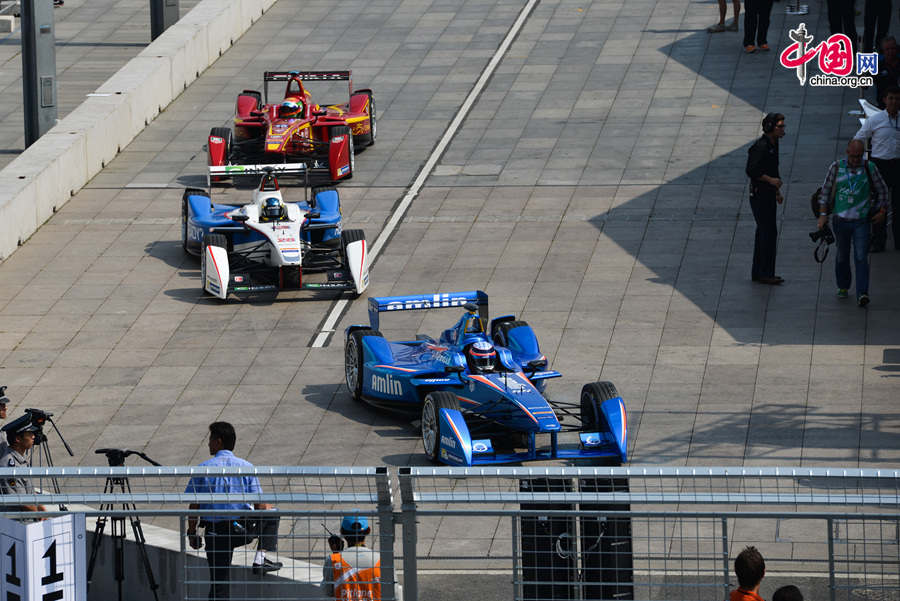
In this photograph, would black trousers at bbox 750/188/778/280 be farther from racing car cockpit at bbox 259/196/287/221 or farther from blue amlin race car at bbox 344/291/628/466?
racing car cockpit at bbox 259/196/287/221

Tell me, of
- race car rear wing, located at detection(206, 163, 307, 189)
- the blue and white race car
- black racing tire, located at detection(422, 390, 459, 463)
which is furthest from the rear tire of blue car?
race car rear wing, located at detection(206, 163, 307, 189)

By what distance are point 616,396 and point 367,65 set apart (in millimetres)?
17851

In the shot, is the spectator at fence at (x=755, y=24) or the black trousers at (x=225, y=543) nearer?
the black trousers at (x=225, y=543)

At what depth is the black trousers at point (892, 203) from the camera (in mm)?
20047

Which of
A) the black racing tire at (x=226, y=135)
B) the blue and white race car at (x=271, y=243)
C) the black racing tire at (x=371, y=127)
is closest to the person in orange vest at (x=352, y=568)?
the blue and white race car at (x=271, y=243)

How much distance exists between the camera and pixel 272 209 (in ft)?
66.1

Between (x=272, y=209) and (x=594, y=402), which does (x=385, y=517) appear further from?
(x=272, y=209)

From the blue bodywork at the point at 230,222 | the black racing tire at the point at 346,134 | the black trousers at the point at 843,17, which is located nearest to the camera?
the blue bodywork at the point at 230,222

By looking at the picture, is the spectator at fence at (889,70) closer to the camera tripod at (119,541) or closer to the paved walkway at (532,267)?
the paved walkway at (532,267)

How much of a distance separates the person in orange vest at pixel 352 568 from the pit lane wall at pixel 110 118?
46.8 feet

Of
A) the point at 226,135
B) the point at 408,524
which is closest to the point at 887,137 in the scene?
the point at 226,135

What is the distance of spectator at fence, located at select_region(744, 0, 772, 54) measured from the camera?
99.1 ft

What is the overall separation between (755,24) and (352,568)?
23643mm

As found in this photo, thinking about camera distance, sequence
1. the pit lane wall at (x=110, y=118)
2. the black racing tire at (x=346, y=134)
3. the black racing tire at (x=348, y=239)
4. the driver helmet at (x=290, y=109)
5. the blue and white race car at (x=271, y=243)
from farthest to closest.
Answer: the driver helmet at (x=290, y=109)
the black racing tire at (x=346, y=134)
the pit lane wall at (x=110, y=118)
the black racing tire at (x=348, y=239)
the blue and white race car at (x=271, y=243)
